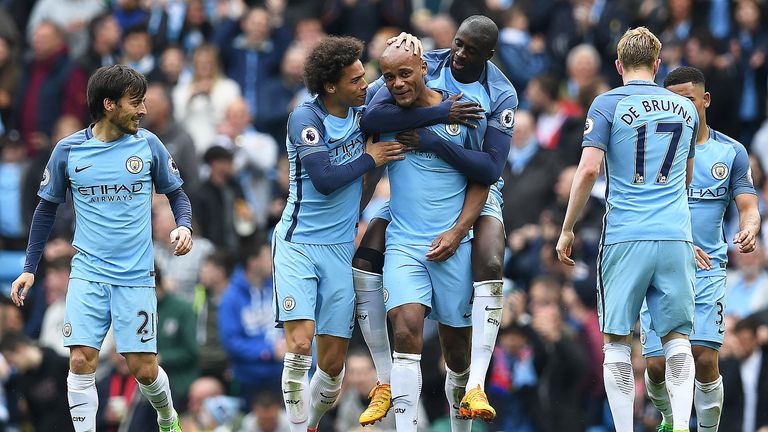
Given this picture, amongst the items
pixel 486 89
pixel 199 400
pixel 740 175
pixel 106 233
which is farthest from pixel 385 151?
pixel 199 400

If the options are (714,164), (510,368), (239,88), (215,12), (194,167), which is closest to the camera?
(714,164)

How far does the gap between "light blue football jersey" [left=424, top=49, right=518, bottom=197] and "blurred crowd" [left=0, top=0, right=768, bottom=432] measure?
4.71m

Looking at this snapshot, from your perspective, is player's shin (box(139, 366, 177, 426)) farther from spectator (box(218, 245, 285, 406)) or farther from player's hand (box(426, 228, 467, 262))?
spectator (box(218, 245, 285, 406))

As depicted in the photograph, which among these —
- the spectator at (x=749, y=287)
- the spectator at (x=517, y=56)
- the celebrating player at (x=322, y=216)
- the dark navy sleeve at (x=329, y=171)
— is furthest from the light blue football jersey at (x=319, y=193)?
the spectator at (x=517, y=56)

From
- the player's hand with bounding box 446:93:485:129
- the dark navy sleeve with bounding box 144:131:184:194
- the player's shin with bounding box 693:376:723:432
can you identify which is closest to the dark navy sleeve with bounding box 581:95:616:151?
the player's hand with bounding box 446:93:485:129

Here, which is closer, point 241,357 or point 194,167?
point 241,357

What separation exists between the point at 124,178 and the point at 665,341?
4246mm

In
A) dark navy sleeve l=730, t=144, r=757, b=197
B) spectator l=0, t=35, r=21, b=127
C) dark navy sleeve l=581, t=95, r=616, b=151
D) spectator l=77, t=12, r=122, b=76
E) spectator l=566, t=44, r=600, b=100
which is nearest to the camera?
dark navy sleeve l=581, t=95, r=616, b=151

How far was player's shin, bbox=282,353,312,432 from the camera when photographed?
12.6 metres

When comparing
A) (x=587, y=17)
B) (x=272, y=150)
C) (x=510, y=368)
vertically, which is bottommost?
(x=510, y=368)

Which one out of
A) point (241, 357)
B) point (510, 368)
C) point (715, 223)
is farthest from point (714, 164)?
point (241, 357)

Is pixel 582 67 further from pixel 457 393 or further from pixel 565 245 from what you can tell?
pixel 565 245

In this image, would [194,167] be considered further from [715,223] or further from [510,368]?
[715,223]

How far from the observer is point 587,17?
70.5 feet
